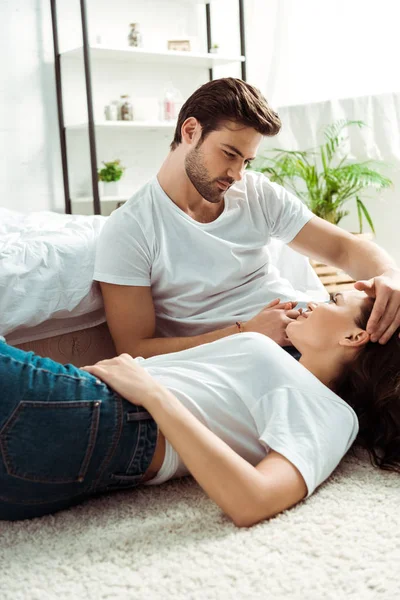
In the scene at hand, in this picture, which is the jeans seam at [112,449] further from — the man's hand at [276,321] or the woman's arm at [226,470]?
the man's hand at [276,321]

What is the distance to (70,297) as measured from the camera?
1.79 meters

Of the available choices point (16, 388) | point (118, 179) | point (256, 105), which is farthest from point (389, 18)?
point (16, 388)

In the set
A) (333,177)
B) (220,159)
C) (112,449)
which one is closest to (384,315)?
(112,449)

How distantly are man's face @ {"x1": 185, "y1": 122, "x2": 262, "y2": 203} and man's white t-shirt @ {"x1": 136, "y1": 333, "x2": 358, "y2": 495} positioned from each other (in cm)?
65

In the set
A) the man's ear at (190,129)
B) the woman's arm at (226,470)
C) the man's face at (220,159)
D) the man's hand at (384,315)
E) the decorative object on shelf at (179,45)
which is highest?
the decorative object on shelf at (179,45)

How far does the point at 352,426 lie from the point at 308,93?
3.48 meters

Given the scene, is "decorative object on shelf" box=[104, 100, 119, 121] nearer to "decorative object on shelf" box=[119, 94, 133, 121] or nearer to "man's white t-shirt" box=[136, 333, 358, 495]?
"decorative object on shelf" box=[119, 94, 133, 121]

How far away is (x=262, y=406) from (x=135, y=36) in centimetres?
339

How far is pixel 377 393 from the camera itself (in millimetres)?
1371

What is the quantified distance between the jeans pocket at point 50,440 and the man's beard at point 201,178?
0.88m

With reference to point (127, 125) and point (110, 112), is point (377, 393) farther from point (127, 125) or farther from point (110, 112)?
point (110, 112)

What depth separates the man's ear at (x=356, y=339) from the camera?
136cm

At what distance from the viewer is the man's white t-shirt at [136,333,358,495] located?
1.17 m

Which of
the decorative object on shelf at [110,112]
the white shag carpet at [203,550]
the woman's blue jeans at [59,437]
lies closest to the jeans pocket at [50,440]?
the woman's blue jeans at [59,437]
